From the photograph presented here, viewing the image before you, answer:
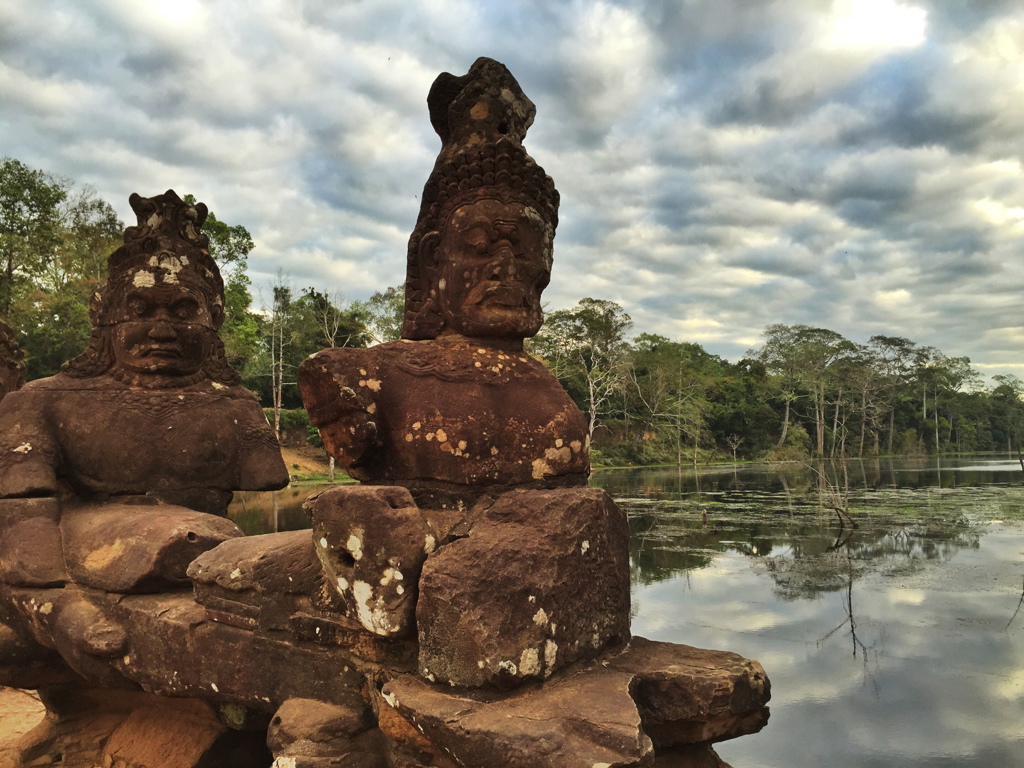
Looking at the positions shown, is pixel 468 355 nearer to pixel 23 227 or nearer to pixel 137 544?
pixel 137 544

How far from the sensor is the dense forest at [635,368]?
64.0ft

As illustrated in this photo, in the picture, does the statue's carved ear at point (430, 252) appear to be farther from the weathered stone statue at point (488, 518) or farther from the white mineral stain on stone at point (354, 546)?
the white mineral stain on stone at point (354, 546)

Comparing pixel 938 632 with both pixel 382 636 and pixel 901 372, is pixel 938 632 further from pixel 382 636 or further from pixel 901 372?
pixel 901 372

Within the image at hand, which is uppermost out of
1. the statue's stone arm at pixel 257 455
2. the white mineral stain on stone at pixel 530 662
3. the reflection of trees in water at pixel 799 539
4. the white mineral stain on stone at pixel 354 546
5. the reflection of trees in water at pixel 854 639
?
the statue's stone arm at pixel 257 455

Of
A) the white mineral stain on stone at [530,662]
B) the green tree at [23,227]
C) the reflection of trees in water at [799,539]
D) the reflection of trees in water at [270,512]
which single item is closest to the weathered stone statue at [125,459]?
the white mineral stain on stone at [530,662]

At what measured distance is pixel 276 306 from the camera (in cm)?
2322

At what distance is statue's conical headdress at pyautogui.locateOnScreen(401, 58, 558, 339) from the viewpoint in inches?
104

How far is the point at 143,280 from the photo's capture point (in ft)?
11.7

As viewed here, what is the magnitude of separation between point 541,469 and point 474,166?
1179mm

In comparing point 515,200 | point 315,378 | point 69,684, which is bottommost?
point 69,684

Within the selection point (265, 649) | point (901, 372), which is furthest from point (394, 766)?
point (901, 372)

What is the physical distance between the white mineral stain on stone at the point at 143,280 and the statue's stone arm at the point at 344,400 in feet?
5.44

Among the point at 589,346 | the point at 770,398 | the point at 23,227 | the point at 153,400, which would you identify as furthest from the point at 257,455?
the point at 770,398

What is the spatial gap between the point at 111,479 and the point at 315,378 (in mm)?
1795
